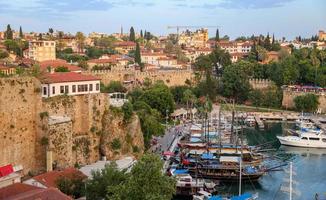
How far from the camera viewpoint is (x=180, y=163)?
27812 mm

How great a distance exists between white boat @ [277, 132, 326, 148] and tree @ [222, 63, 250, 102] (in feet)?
53.4

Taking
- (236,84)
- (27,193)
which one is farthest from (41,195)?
(236,84)

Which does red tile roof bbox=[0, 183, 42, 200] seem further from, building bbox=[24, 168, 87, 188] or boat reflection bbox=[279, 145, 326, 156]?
boat reflection bbox=[279, 145, 326, 156]

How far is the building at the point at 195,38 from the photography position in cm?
10888

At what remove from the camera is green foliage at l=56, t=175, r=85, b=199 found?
1841cm

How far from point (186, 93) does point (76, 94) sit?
24.4 m

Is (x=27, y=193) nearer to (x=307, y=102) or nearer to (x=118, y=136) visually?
(x=118, y=136)

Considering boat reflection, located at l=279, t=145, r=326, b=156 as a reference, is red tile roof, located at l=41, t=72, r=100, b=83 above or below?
above

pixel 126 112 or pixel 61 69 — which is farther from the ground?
pixel 61 69

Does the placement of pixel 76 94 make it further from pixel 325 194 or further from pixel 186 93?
pixel 186 93

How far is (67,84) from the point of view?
79.2 feet

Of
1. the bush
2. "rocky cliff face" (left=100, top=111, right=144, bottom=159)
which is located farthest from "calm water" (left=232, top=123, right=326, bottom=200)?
the bush

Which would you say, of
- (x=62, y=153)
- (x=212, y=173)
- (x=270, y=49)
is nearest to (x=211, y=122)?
(x=212, y=173)

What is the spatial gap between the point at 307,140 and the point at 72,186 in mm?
21986
